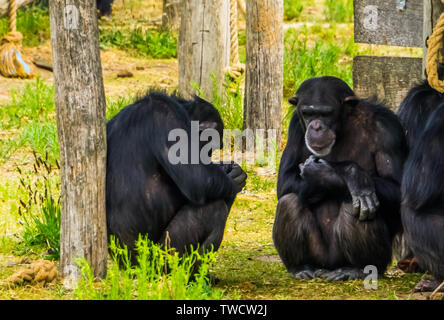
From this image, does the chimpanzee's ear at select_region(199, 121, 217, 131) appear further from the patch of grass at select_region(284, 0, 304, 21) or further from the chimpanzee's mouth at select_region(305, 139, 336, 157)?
the patch of grass at select_region(284, 0, 304, 21)

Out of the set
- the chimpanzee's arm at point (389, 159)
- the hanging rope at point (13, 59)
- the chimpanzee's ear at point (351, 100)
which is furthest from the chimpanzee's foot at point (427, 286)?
the hanging rope at point (13, 59)

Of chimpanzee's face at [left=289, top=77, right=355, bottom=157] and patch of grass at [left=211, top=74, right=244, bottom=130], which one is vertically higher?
chimpanzee's face at [left=289, top=77, right=355, bottom=157]

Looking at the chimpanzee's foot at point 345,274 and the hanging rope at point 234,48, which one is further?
the hanging rope at point 234,48

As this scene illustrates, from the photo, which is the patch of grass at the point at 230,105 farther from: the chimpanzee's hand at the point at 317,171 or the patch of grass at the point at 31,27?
the patch of grass at the point at 31,27

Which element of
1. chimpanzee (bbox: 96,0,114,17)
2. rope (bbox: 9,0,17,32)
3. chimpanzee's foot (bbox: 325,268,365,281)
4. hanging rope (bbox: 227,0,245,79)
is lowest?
chimpanzee's foot (bbox: 325,268,365,281)

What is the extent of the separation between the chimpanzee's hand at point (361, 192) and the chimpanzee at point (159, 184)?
75 cm

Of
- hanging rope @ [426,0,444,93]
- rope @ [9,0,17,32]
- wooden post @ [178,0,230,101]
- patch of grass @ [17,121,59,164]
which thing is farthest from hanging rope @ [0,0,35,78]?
hanging rope @ [426,0,444,93]

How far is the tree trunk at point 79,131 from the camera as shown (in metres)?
3.96

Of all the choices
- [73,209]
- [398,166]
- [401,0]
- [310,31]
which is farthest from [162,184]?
[310,31]

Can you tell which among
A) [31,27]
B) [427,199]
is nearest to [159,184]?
[427,199]

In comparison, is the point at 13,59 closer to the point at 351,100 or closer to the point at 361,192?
the point at 351,100

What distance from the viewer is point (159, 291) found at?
11.5ft

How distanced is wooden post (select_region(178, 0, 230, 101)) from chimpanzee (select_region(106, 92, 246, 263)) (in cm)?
316

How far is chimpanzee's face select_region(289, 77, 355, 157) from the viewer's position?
446 centimetres
